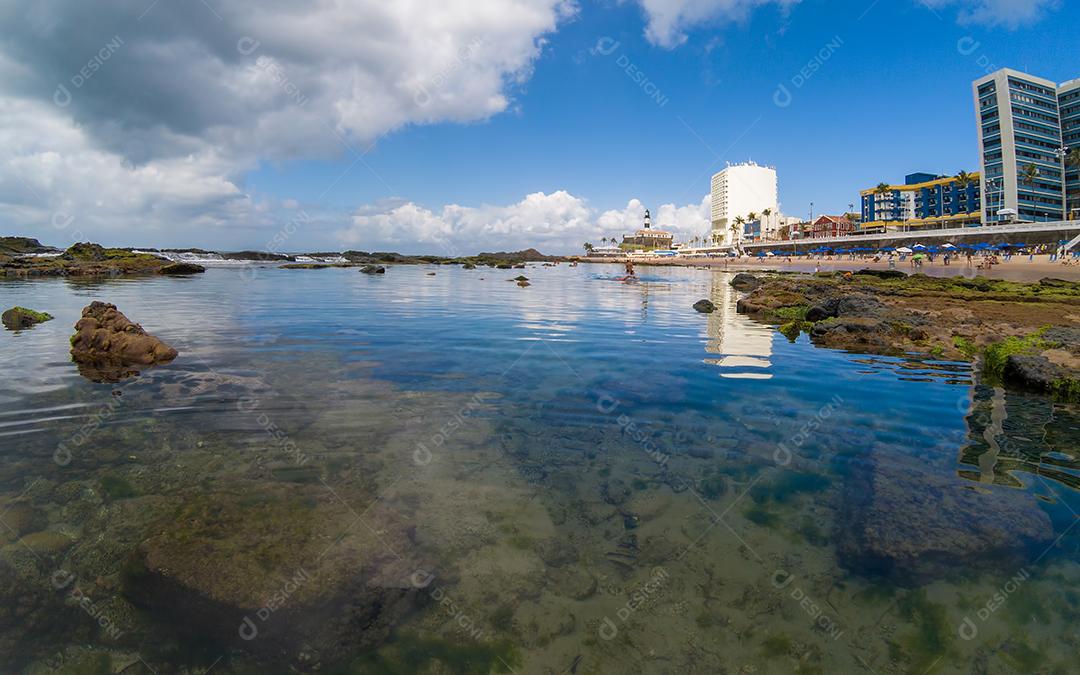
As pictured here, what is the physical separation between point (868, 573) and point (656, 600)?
2.53 metres

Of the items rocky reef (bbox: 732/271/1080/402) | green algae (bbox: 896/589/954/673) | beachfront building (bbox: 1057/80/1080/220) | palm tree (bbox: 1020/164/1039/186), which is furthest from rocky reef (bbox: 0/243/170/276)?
beachfront building (bbox: 1057/80/1080/220)

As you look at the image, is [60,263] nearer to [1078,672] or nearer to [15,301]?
[15,301]

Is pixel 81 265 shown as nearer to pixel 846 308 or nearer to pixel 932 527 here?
pixel 846 308

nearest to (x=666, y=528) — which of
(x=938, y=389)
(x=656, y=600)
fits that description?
(x=656, y=600)

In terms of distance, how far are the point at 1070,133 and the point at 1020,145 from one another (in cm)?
2327

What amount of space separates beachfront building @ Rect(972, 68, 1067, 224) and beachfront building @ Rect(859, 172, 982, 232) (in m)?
11.4

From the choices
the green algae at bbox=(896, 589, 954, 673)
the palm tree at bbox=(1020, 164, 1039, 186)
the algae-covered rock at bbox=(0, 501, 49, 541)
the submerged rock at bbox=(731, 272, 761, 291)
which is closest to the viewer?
the green algae at bbox=(896, 589, 954, 673)

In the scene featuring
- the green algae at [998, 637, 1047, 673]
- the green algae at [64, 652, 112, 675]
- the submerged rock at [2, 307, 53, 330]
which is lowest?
the green algae at [998, 637, 1047, 673]

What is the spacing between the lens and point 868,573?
5.57 m

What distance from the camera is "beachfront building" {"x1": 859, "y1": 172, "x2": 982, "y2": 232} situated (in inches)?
6280

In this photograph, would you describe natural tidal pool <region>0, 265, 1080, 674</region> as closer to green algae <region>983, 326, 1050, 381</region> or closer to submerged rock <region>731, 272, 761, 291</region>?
green algae <region>983, 326, 1050, 381</region>

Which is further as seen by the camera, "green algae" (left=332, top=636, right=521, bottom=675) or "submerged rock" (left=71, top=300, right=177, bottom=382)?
"submerged rock" (left=71, top=300, right=177, bottom=382)

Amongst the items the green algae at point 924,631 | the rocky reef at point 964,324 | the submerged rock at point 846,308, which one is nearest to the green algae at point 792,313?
the rocky reef at point 964,324

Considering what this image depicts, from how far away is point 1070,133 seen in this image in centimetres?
14050
